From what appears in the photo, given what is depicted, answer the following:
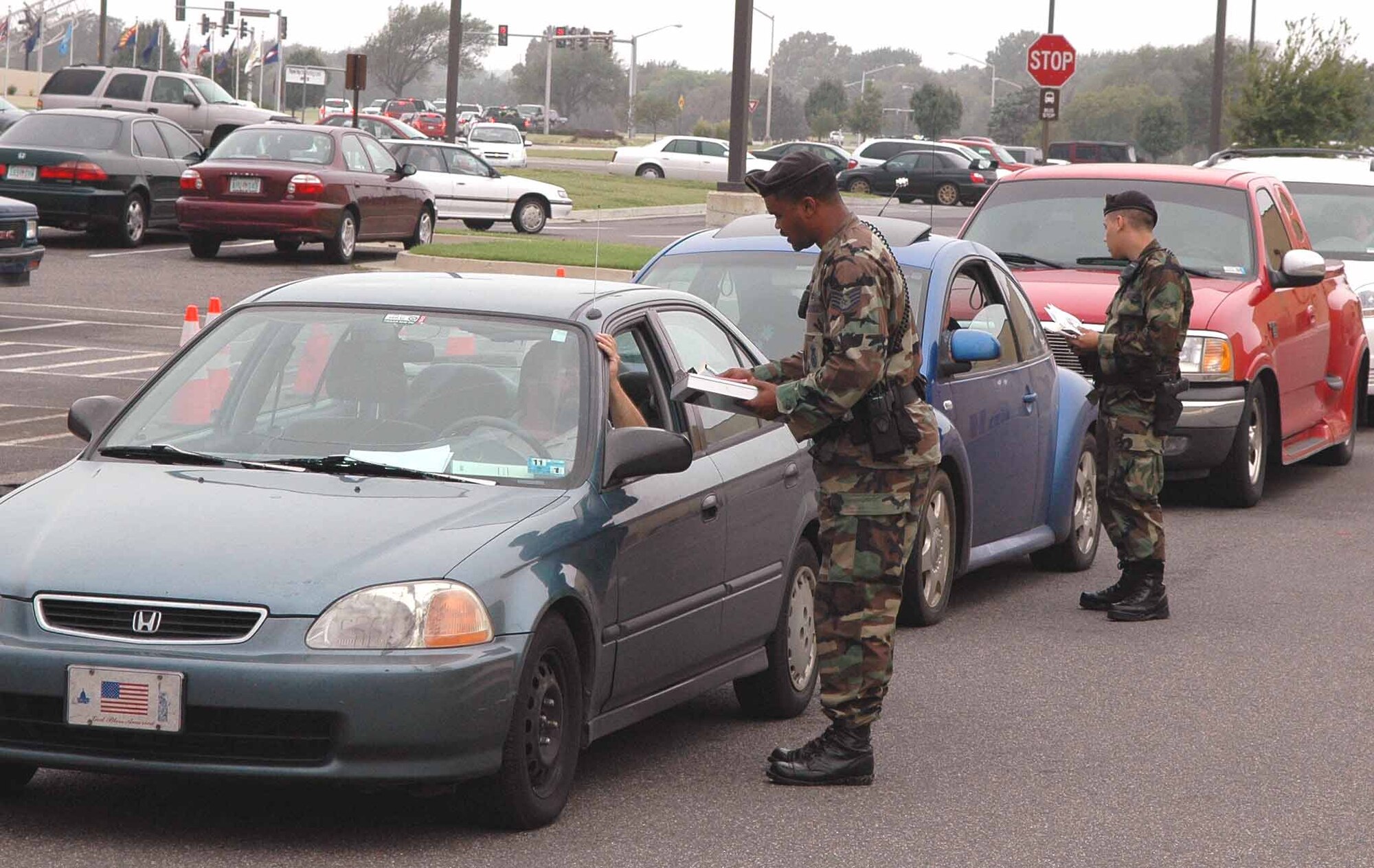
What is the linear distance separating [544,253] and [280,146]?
3368 millimetres

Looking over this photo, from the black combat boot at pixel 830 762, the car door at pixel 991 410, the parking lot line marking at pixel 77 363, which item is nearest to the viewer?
the black combat boot at pixel 830 762

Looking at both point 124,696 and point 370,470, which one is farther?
point 370,470

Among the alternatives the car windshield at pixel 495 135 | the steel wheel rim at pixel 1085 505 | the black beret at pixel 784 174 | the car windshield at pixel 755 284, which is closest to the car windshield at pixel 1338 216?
the steel wheel rim at pixel 1085 505

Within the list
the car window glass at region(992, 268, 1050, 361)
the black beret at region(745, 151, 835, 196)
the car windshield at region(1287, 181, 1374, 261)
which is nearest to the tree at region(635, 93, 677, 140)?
the car windshield at region(1287, 181, 1374, 261)

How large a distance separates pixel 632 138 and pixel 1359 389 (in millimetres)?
100466

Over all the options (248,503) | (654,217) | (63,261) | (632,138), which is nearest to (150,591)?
(248,503)

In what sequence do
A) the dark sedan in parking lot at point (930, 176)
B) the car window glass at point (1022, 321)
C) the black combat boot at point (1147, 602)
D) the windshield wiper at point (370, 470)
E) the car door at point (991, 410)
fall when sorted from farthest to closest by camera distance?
the dark sedan in parking lot at point (930, 176)
the car window glass at point (1022, 321)
the black combat boot at point (1147, 602)
the car door at point (991, 410)
the windshield wiper at point (370, 470)

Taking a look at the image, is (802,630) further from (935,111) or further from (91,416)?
(935,111)

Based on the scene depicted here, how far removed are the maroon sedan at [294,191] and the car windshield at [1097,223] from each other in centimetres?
1263

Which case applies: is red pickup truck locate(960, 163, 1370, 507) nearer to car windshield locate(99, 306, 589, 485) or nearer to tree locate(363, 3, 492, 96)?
car windshield locate(99, 306, 589, 485)

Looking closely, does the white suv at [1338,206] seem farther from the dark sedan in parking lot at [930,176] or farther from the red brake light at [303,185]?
the dark sedan in parking lot at [930,176]

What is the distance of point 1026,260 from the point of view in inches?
520

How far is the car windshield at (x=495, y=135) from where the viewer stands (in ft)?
187

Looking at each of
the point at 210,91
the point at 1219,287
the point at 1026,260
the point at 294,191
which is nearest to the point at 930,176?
the point at 210,91
